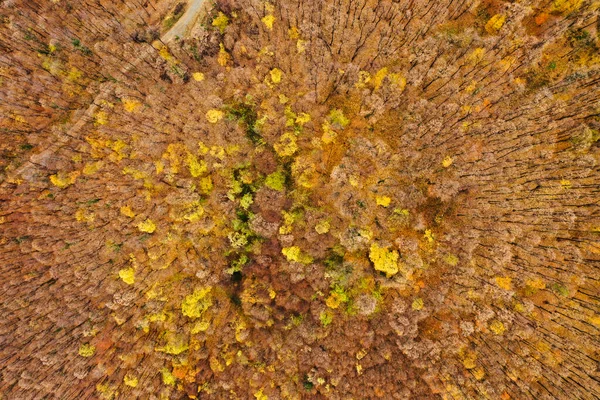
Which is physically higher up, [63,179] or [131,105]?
[131,105]

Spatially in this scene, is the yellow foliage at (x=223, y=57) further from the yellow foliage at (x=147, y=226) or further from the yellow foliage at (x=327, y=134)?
the yellow foliage at (x=147, y=226)

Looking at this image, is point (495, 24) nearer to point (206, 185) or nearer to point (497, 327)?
point (497, 327)

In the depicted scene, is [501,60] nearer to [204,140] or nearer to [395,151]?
[395,151]

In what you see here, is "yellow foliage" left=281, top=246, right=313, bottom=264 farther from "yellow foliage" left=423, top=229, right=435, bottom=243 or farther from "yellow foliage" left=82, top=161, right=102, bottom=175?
"yellow foliage" left=82, top=161, right=102, bottom=175

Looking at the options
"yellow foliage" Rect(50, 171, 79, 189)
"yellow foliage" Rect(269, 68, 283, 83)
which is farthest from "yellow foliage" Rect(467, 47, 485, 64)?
"yellow foliage" Rect(50, 171, 79, 189)

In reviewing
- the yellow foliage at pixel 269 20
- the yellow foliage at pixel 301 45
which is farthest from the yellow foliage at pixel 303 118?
the yellow foliage at pixel 269 20

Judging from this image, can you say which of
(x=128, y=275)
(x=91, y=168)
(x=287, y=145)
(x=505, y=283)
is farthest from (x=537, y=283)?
(x=91, y=168)
